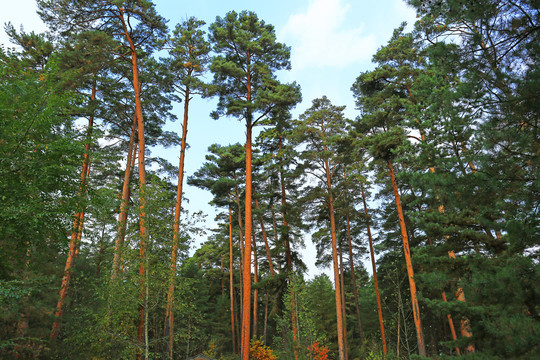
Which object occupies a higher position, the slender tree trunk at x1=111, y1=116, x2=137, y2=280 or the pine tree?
the pine tree

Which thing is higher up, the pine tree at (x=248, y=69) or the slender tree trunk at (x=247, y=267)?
the pine tree at (x=248, y=69)

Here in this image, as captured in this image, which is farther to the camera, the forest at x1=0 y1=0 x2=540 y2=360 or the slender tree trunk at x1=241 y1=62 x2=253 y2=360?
the slender tree trunk at x1=241 y1=62 x2=253 y2=360

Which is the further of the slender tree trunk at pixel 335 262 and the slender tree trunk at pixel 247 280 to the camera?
the slender tree trunk at pixel 335 262

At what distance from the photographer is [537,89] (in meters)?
4.00

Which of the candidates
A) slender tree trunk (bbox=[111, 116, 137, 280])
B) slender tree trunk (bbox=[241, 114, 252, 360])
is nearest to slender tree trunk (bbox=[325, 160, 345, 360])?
slender tree trunk (bbox=[241, 114, 252, 360])

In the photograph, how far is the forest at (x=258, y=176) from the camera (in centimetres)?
466

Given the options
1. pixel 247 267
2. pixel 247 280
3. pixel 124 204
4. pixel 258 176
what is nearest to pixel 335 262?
pixel 247 267

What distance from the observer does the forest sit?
15.3 ft

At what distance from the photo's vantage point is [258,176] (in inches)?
907

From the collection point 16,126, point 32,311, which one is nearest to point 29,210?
point 16,126

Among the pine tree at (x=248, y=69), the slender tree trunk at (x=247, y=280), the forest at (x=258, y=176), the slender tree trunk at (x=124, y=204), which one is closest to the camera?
the forest at (x=258, y=176)

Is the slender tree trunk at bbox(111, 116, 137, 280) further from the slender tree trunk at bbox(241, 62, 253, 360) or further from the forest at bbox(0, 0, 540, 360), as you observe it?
the slender tree trunk at bbox(241, 62, 253, 360)

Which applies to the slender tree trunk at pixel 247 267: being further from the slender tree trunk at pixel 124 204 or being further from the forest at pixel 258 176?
the slender tree trunk at pixel 124 204

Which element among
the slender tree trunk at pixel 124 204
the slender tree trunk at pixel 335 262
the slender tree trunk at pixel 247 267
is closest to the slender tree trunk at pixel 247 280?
the slender tree trunk at pixel 247 267
